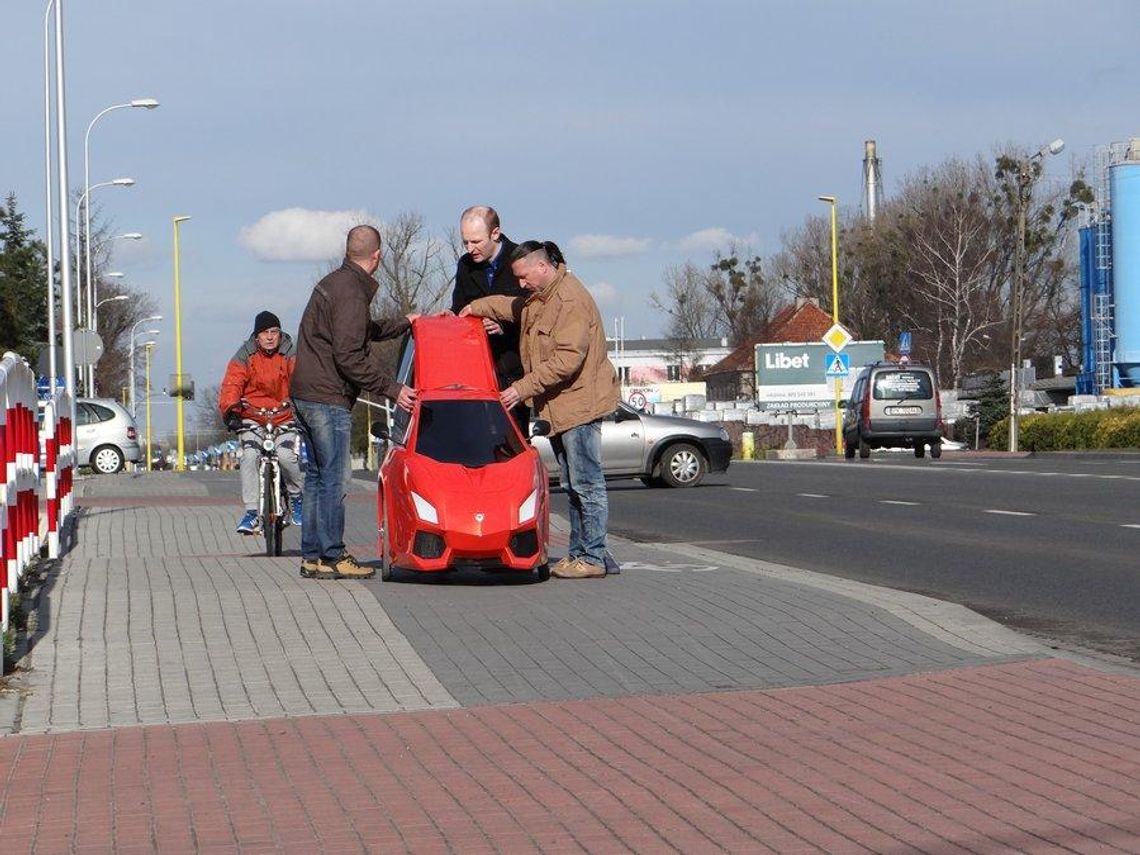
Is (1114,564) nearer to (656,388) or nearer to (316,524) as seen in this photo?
(316,524)

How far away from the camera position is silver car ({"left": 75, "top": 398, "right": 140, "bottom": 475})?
46031 mm

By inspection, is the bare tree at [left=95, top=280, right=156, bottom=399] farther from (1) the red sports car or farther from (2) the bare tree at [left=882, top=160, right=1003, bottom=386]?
(1) the red sports car

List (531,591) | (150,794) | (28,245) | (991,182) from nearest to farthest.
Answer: (150,794)
(531,591)
(28,245)
(991,182)

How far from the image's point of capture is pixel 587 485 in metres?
12.3

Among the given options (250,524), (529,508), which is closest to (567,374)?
(529,508)

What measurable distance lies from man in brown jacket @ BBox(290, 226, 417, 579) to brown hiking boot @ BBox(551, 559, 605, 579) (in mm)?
1306

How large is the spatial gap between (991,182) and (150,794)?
268ft

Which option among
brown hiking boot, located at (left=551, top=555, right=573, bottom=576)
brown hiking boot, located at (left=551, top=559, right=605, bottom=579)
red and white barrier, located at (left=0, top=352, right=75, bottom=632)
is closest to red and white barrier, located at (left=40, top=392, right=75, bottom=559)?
red and white barrier, located at (left=0, top=352, right=75, bottom=632)

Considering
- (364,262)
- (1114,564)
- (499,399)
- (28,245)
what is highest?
(28,245)

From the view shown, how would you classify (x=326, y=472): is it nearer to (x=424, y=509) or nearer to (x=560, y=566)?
(x=424, y=509)

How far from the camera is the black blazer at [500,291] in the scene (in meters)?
12.5

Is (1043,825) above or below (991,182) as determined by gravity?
below

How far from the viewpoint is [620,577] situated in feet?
40.0

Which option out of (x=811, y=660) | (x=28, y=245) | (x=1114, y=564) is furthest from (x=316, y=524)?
(x=28, y=245)
